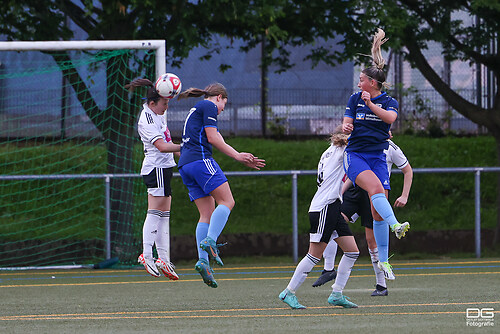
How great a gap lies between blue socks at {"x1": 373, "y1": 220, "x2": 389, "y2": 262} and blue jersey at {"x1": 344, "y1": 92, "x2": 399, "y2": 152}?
2.44ft

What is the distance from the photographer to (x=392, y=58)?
19.4 m

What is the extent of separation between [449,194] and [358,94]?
9.04m

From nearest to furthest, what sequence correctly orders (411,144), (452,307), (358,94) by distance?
(452,307)
(358,94)
(411,144)

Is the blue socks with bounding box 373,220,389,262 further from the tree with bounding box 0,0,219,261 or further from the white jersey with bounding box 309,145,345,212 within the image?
the tree with bounding box 0,0,219,261

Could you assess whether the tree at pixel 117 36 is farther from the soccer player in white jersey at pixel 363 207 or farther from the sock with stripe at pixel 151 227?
the soccer player in white jersey at pixel 363 207

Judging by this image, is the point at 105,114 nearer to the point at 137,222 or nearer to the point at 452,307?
the point at 137,222

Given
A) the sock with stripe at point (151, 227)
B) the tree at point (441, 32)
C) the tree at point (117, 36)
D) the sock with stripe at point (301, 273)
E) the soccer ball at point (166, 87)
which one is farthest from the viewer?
the tree at point (441, 32)

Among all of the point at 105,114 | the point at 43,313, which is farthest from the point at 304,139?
the point at 43,313

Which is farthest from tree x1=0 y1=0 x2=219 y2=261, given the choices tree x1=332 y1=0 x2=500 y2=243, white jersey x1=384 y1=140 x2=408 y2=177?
white jersey x1=384 y1=140 x2=408 y2=177

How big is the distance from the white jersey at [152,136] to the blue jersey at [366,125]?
1957 millimetres

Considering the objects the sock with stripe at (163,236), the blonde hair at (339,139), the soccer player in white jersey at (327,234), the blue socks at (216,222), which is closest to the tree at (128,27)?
the sock with stripe at (163,236)

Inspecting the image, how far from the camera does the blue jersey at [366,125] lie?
26.2 ft

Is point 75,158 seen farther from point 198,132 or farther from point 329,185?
point 329,185

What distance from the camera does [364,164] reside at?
7949mm
